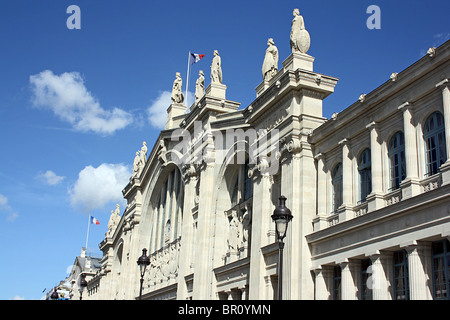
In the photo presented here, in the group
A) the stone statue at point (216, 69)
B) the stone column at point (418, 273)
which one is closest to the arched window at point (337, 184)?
the stone column at point (418, 273)

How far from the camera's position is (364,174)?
857 inches

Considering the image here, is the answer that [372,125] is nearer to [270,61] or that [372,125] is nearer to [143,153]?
[270,61]

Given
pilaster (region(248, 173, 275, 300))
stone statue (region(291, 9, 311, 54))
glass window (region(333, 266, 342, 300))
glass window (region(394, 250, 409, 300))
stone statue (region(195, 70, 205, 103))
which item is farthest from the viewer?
stone statue (region(195, 70, 205, 103))

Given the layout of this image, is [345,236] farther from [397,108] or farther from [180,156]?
[180,156]

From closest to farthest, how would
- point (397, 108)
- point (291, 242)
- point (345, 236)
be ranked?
1. point (397, 108)
2. point (345, 236)
3. point (291, 242)

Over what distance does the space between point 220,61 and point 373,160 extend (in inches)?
733

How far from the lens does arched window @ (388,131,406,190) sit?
19547 millimetres

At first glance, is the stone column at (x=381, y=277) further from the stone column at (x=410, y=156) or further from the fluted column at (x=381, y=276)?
the stone column at (x=410, y=156)

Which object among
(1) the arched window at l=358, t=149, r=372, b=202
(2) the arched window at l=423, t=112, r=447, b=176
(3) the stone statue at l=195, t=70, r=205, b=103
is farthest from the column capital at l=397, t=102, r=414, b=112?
(3) the stone statue at l=195, t=70, r=205, b=103

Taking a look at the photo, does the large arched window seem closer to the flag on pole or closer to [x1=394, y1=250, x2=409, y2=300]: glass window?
the flag on pole

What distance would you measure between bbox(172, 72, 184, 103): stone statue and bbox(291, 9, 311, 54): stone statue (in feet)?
74.9

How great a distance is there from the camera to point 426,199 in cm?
1711

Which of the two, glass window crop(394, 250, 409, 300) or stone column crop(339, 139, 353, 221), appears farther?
stone column crop(339, 139, 353, 221)
